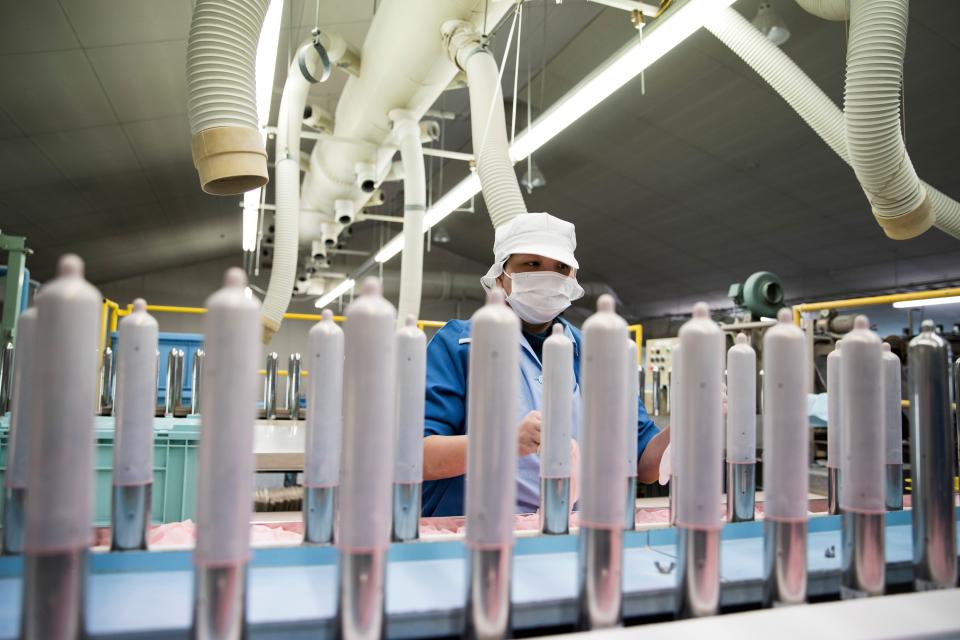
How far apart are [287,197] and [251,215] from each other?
6.12 feet

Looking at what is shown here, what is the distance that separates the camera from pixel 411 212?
3.26 metres

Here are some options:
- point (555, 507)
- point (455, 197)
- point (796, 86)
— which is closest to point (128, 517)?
point (555, 507)

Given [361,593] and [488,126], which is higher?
[488,126]

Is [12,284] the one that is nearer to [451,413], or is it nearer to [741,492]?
[451,413]

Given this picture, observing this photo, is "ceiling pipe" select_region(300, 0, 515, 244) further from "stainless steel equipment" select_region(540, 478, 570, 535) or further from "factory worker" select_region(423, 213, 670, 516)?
"stainless steel equipment" select_region(540, 478, 570, 535)

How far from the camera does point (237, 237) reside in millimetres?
11805

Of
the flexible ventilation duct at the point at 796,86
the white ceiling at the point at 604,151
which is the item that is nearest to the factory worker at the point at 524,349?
the flexible ventilation duct at the point at 796,86

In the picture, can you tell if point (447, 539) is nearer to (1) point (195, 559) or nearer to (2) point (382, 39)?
(1) point (195, 559)

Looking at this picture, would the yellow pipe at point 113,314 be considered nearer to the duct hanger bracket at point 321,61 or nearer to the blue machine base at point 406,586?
the duct hanger bracket at point 321,61

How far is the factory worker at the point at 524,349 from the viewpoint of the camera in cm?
152

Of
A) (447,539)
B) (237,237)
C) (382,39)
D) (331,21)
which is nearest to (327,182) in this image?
(331,21)

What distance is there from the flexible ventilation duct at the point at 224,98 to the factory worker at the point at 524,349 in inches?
22.5

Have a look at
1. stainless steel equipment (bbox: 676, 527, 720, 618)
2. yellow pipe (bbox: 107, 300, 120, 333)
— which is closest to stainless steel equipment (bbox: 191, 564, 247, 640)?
stainless steel equipment (bbox: 676, 527, 720, 618)

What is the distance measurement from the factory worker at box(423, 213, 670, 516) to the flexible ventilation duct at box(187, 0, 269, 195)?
572mm
